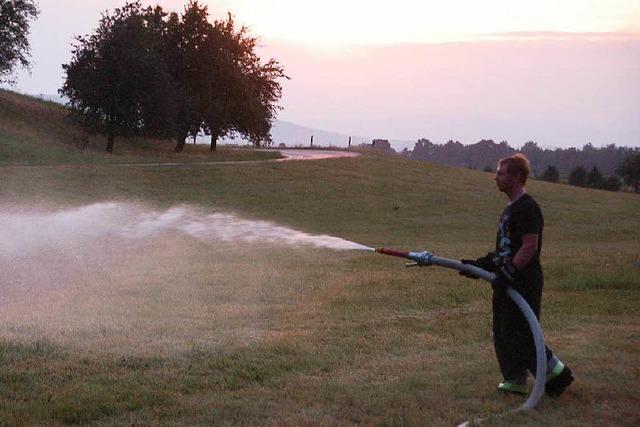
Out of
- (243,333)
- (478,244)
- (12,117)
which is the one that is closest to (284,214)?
(478,244)

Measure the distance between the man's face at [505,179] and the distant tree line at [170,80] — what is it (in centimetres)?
4649

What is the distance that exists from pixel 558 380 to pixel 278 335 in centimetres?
347

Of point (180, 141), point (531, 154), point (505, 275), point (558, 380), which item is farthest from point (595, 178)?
point (505, 275)

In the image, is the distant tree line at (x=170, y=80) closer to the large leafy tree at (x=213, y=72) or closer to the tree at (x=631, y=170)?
the large leafy tree at (x=213, y=72)

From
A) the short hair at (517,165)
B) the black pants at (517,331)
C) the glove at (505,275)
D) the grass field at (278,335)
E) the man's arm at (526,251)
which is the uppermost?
the short hair at (517,165)

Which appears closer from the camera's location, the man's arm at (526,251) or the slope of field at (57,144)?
the man's arm at (526,251)

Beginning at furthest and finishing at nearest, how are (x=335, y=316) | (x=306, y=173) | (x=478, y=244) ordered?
(x=306, y=173), (x=478, y=244), (x=335, y=316)

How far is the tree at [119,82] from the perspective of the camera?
51156 mm

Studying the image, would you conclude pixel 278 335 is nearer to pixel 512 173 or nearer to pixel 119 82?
pixel 512 173

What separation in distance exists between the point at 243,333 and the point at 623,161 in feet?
265

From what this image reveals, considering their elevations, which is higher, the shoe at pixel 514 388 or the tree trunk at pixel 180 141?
the tree trunk at pixel 180 141

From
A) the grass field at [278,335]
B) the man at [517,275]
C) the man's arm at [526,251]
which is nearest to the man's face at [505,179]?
the man at [517,275]

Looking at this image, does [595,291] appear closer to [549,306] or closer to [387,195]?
[549,306]

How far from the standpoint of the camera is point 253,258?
59.9 ft
